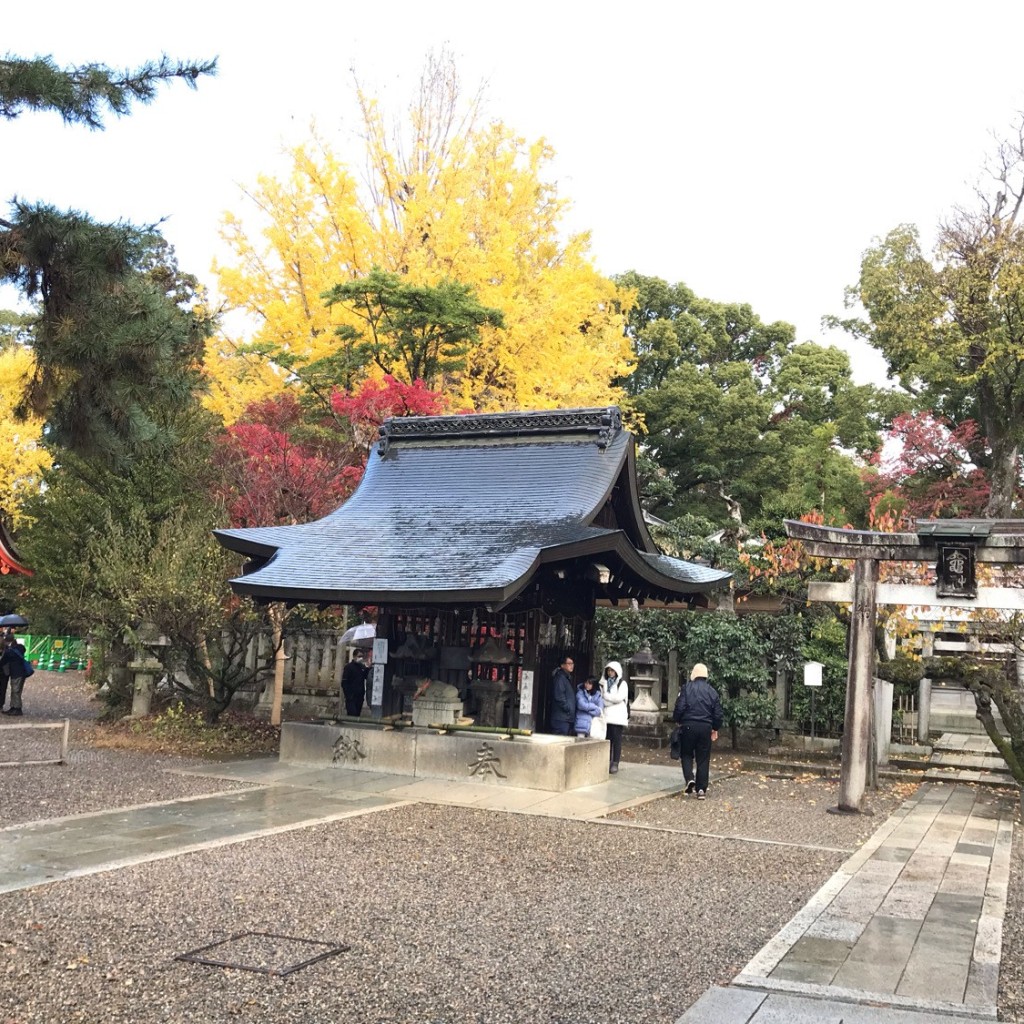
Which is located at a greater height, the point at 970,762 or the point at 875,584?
the point at 875,584

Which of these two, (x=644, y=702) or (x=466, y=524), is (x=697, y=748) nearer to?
(x=466, y=524)

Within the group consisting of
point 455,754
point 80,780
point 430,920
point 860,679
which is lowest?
point 80,780

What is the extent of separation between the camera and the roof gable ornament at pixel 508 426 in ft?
50.1

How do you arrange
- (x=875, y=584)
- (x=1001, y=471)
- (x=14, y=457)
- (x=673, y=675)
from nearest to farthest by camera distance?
(x=875, y=584) → (x=673, y=675) → (x=1001, y=471) → (x=14, y=457)

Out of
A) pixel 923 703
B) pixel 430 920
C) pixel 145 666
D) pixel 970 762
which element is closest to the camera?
pixel 430 920

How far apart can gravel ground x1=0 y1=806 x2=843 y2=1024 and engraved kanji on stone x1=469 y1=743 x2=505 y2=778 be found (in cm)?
299

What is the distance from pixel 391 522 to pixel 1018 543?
27.0 ft

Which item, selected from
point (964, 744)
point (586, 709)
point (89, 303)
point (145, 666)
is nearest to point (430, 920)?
point (89, 303)

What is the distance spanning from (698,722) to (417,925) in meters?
6.76

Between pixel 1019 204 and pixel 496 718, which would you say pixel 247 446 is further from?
pixel 1019 204

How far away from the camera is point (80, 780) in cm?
1206

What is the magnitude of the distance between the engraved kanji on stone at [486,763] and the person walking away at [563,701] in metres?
1.67

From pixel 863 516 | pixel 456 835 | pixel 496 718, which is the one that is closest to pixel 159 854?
pixel 456 835

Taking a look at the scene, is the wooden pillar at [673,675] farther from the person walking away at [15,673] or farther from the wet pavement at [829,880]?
the person walking away at [15,673]
